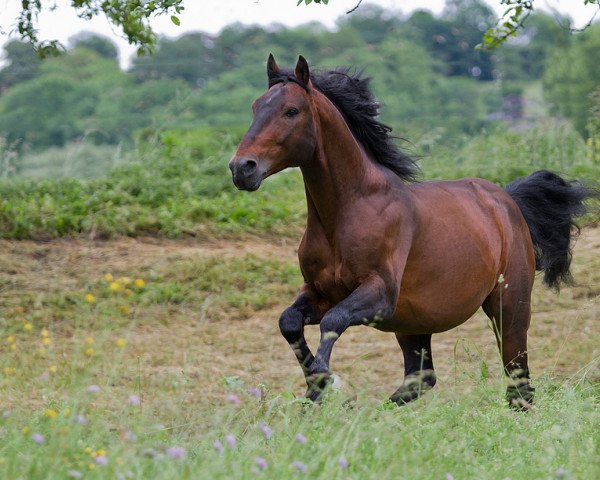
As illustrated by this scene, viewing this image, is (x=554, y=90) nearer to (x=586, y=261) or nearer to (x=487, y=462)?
(x=586, y=261)

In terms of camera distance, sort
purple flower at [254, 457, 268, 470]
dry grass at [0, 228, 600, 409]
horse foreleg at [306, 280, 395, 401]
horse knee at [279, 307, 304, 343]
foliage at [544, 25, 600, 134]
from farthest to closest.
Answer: foliage at [544, 25, 600, 134] < dry grass at [0, 228, 600, 409] < horse knee at [279, 307, 304, 343] < horse foreleg at [306, 280, 395, 401] < purple flower at [254, 457, 268, 470]

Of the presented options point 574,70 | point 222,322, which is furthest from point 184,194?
point 574,70

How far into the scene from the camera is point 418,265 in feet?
19.2

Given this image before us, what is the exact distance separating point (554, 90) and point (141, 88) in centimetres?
1257

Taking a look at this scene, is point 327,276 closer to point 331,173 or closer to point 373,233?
point 373,233

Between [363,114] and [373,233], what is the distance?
76 cm

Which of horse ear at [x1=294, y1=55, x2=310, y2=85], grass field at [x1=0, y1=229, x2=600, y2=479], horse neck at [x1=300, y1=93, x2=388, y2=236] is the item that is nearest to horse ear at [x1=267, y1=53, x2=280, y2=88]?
horse ear at [x1=294, y1=55, x2=310, y2=85]

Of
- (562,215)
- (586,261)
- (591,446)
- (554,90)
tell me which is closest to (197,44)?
(554,90)

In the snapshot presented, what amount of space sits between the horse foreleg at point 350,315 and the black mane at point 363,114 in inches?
36.3

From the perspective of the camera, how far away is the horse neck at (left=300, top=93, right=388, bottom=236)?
5.54 m

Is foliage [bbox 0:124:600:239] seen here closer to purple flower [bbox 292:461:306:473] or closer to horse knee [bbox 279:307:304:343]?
horse knee [bbox 279:307:304:343]

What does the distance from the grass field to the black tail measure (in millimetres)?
534

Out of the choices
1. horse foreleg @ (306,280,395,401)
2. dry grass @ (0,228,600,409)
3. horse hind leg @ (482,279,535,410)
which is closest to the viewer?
horse foreleg @ (306,280,395,401)

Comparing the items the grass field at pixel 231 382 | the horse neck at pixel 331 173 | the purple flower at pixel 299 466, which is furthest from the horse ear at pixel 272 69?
the purple flower at pixel 299 466
